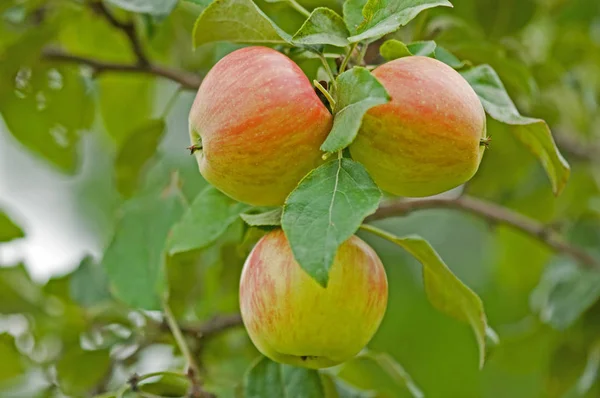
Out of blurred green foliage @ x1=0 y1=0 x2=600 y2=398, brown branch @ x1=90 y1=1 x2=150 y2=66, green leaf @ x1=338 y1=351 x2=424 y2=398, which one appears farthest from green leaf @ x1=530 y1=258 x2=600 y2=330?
brown branch @ x1=90 y1=1 x2=150 y2=66

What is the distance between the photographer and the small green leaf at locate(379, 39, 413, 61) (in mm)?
887

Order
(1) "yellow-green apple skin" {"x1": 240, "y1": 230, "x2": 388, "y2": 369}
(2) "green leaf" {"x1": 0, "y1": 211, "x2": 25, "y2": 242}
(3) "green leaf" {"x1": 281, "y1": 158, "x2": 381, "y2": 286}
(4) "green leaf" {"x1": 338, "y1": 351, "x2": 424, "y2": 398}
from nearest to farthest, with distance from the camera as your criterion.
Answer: (3) "green leaf" {"x1": 281, "y1": 158, "x2": 381, "y2": 286}, (1) "yellow-green apple skin" {"x1": 240, "y1": 230, "x2": 388, "y2": 369}, (4) "green leaf" {"x1": 338, "y1": 351, "x2": 424, "y2": 398}, (2) "green leaf" {"x1": 0, "y1": 211, "x2": 25, "y2": 242}

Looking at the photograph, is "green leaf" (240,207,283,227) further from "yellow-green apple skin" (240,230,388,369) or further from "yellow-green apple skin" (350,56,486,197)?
"yellow-green apple skin" (350,56,486,197)

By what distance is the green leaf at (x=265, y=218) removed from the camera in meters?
0.90

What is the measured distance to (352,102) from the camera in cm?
78

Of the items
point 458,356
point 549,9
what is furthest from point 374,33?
point 458,356

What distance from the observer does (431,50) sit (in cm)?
91

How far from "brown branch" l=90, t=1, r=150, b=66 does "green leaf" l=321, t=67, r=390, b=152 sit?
671 millimetres

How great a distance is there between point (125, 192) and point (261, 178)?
818 millimetres

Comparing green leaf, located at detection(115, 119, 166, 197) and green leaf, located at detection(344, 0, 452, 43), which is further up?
green leaf, located at detection(344, 0, 452, 43)

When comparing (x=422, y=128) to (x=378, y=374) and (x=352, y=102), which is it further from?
(x=378, y=374)

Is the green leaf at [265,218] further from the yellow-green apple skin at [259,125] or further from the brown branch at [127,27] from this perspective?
the brown branch at [127,27]

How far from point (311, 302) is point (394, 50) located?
0.27 m

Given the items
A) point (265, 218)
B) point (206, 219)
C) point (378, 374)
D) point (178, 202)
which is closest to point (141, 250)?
point (178, 202)
